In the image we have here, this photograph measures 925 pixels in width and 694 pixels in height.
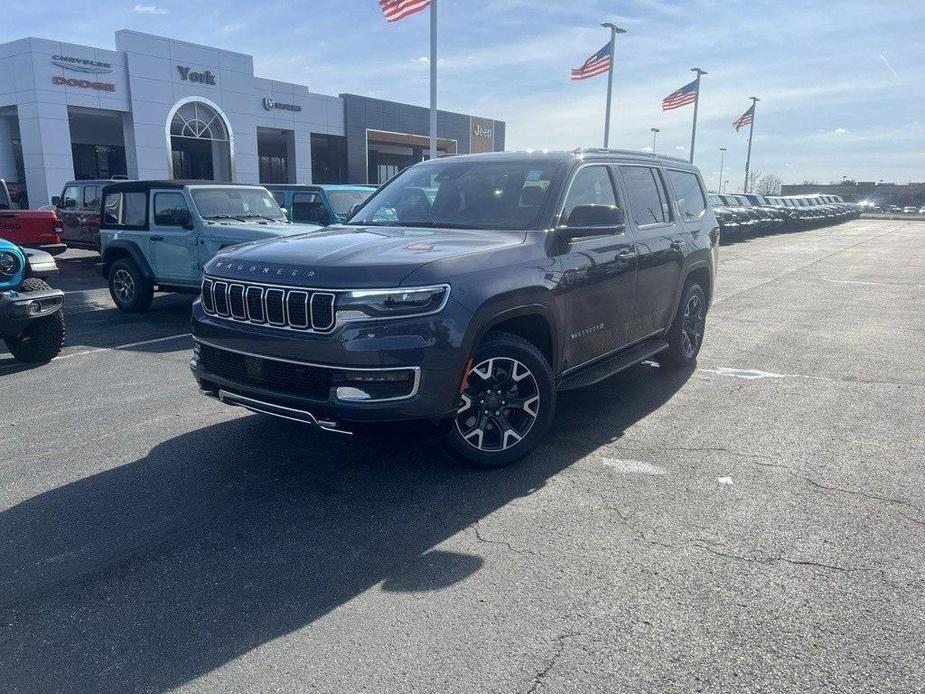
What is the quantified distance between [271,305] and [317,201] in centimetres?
1022

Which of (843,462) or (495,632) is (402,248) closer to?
(495,632)

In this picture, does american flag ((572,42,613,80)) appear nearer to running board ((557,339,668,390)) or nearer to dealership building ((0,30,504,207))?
dealership building ((0,30,504,207))

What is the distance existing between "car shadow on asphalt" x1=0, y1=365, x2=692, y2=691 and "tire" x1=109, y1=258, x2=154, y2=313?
6.27 metres

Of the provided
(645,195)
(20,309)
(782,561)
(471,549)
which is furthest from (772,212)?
(471,549)

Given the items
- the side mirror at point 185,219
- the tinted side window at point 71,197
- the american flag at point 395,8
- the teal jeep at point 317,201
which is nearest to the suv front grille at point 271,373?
the side mirror at point 185,219

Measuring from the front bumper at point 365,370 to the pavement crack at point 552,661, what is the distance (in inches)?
57.3

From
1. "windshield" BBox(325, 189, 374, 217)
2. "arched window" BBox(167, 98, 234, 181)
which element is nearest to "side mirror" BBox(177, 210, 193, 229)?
"windshield" BBox(325, 189, 374, 217)

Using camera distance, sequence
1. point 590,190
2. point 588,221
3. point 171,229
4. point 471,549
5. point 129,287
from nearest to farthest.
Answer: point 471,549 < point 588,221 < point 590,190 < point 171,229 < point 129,287

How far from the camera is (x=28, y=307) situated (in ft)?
22.3

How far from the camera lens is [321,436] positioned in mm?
5109

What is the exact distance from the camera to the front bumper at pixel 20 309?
21.8 ft

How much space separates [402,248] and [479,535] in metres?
1.70

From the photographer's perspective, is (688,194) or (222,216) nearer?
(688,194)

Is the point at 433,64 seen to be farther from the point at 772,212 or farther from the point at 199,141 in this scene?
the point at 772,212
